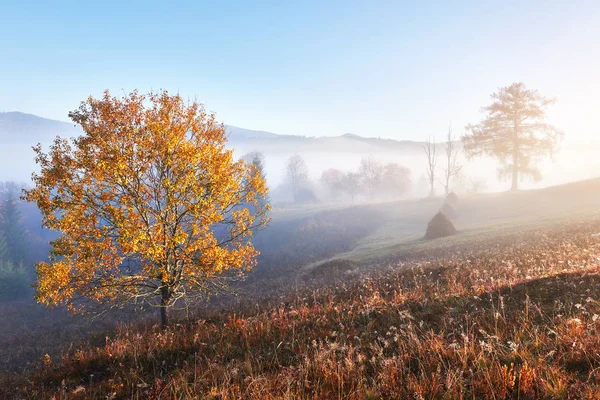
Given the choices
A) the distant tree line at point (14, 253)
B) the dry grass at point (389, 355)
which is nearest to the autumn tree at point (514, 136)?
the dry grass at point (389, 355)

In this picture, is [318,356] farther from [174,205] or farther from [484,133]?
[484,133]

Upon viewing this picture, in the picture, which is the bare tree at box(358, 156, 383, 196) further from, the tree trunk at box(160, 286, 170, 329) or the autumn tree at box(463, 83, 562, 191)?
the tree trunk at box(160, 286, 170, 329)

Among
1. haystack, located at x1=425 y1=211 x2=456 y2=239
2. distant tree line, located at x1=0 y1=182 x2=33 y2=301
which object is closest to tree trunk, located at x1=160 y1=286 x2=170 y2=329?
haystack, located at x1=425 y1=211 x2=456 y2=239

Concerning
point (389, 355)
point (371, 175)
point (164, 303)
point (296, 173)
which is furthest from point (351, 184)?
point (389, 355)

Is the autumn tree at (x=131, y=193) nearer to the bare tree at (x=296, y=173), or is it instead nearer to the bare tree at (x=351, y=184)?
the bare tree at (x=351, y=184)

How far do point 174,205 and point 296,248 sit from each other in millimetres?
32665

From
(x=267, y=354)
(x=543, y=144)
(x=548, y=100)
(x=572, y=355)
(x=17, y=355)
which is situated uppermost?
(x=548, y=100)

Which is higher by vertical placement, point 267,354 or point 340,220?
point 267,354

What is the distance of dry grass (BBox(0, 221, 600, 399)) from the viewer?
3486 millimetres

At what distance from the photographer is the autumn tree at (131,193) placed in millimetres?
9180

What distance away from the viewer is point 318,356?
449 centimetres

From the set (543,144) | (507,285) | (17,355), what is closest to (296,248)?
(17,355)

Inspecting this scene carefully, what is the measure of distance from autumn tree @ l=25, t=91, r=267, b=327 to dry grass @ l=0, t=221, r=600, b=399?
3.33 metres

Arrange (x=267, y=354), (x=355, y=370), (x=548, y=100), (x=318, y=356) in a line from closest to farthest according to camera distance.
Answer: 1. (x=355, y=370)
2. (x=318, y=356)
3. (x=267, y=354)
4. (x=548, y=100)
